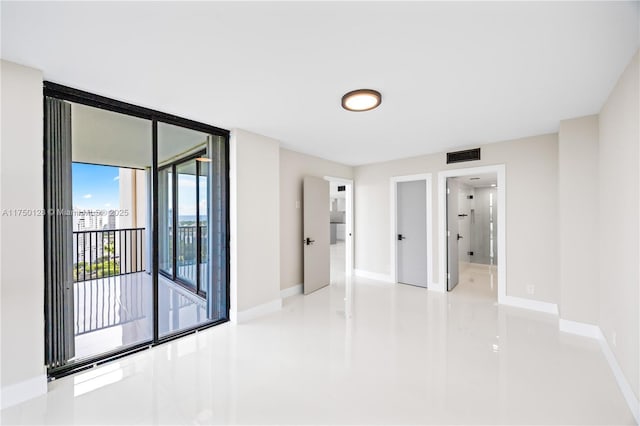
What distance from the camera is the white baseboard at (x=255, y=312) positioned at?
3.24m

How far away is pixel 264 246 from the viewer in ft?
11.7

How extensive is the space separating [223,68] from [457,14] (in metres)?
1.56

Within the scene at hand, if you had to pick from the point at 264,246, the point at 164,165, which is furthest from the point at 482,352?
the point at 164,165

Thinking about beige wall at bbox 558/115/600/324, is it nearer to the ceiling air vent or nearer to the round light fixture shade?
the ceiling air vent

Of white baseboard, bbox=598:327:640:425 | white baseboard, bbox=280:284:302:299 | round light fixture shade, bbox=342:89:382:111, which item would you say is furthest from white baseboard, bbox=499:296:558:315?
round light fixture shade, bbox=342:89:382:111

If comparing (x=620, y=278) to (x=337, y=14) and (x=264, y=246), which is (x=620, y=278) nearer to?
(x=337, y=14)

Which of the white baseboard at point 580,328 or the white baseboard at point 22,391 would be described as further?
the white baseboard at point 580,328

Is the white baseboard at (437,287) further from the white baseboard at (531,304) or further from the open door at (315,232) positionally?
the open door at (315,232)

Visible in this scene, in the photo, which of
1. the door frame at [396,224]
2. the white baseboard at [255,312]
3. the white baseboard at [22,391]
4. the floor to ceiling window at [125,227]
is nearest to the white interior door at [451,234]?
the door frame at [396,224]

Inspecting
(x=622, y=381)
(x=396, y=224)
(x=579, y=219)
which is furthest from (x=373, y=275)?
(x=622, y=381)

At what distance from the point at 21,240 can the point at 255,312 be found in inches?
91.5

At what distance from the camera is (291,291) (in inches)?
169

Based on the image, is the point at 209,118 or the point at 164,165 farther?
the point at 164,165

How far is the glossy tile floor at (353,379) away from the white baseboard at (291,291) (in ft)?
2.85
